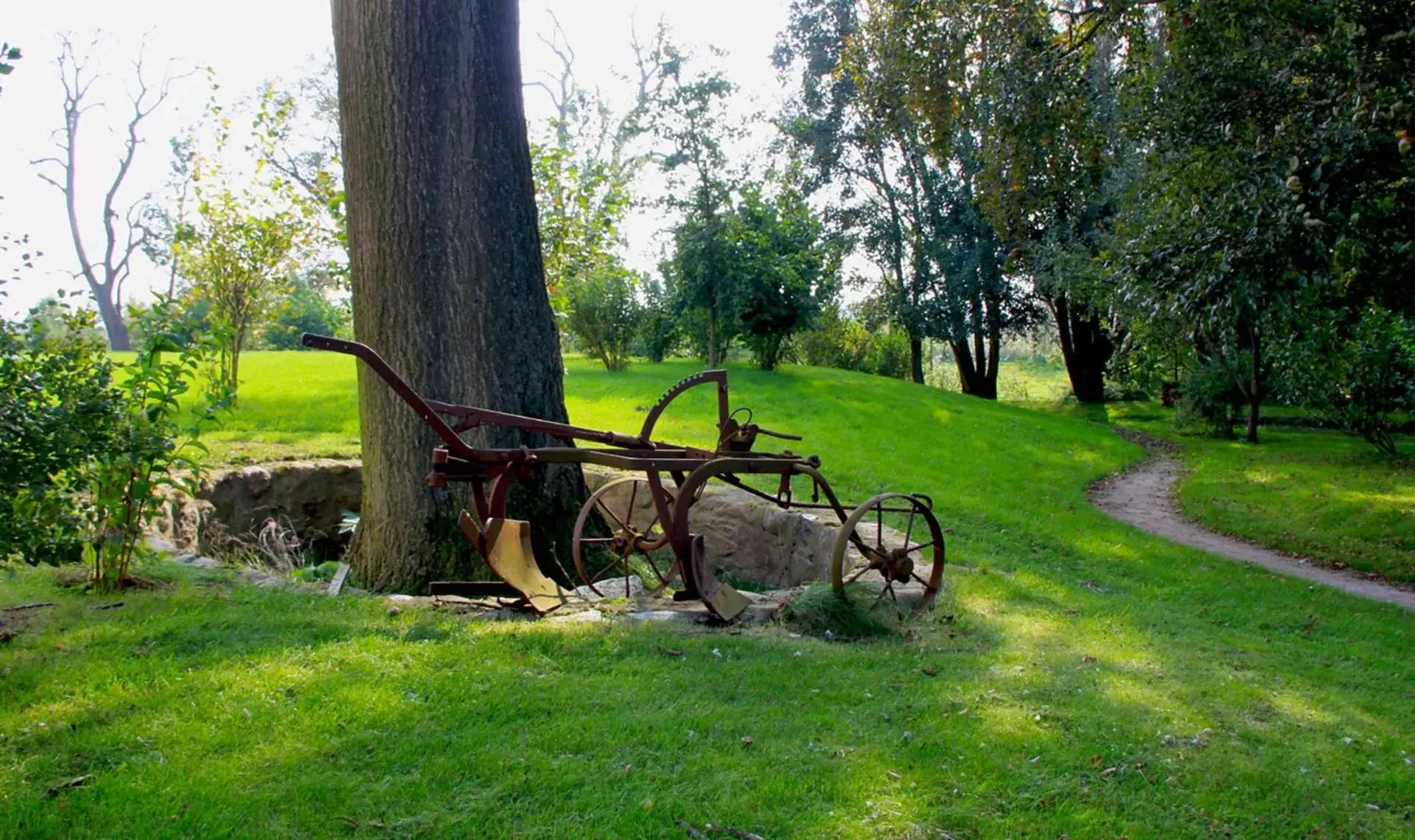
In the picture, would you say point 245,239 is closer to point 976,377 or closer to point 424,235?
point 424,235

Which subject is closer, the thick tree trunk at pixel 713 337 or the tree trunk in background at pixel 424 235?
the tree trunk in background at pixel 424 235

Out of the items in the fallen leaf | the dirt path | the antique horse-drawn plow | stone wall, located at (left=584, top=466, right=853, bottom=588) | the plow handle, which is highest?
the plow handle

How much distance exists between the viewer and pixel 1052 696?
4.18 metres

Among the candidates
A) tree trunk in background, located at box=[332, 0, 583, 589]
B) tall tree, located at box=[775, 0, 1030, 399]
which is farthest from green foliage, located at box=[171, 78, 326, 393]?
tall tree, located at box=[775, 0, 1030, 399]

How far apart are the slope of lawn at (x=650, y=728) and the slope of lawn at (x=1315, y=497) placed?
6567mm

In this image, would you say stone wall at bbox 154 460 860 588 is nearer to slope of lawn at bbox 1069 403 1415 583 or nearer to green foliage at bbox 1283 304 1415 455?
slope of lawn at bbox 1069 403 1415 583

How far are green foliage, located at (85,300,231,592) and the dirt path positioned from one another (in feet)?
33.3

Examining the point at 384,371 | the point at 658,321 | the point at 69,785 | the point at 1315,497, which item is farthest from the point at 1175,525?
the point at 658,321

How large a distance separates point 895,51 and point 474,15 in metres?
6.34

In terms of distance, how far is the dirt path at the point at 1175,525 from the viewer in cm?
984

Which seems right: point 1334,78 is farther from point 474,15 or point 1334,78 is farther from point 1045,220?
point 1045,220

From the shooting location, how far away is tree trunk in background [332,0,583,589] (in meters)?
5.93

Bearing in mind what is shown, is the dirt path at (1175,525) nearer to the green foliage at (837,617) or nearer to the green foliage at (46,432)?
the green foliage at (837,617)

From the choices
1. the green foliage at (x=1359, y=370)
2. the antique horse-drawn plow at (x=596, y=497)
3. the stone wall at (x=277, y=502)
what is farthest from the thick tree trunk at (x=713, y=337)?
the antique horse-drawn plow at (x=596, y=497)
